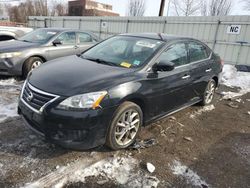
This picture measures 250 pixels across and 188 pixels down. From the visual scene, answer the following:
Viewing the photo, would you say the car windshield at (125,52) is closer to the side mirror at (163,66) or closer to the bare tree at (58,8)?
the side mirror at (163,66)

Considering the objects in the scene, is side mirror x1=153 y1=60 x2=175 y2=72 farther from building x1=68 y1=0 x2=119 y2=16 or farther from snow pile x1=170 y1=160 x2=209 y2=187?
building x1=68 y1=0 x2=119 y2=16

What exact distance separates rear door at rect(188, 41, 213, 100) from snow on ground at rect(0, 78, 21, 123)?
3.34 meters

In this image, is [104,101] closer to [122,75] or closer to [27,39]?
[122,75]

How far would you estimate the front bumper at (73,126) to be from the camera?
8.34 ft

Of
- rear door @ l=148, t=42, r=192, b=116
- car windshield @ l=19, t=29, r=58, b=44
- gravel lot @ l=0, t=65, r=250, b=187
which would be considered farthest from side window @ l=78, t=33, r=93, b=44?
rear door @ l=148, t=42, r=192, b=116

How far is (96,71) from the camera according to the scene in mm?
3070

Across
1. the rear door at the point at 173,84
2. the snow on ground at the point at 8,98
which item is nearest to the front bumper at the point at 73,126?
the rear door at the point at 173,84

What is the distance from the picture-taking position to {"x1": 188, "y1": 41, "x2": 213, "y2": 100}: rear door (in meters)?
4.25

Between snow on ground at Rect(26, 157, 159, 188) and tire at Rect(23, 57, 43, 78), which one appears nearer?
snow on ground at Rect(26, 157, 159, 188)

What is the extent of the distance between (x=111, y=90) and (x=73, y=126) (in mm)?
619

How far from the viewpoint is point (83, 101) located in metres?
2.58

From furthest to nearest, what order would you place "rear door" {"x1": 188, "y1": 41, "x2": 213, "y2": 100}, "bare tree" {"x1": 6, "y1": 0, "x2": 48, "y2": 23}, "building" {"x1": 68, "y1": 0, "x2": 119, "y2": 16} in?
"building" {"x1": 68, "y1": 0, "x2": 119, "y2": 16} < "bare tree" {"x1": 6, "y1": 0, "x2": 48, "y2": 23} < "rear door" {"x1": 188, "y1": 41, "x2": 213, "y2": 100}

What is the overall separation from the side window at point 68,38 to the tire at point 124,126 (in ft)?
14.7

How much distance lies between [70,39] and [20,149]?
4.71m
